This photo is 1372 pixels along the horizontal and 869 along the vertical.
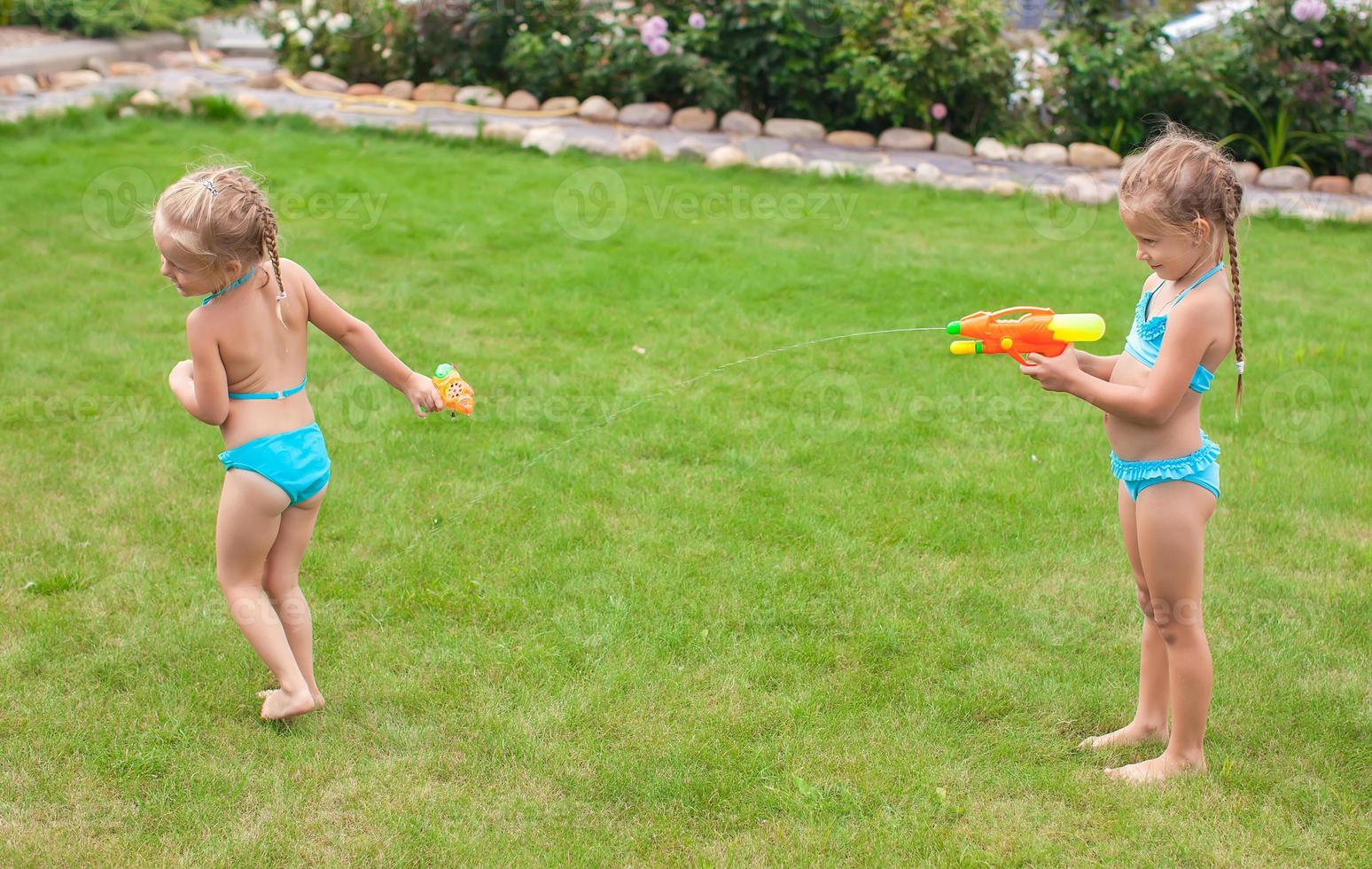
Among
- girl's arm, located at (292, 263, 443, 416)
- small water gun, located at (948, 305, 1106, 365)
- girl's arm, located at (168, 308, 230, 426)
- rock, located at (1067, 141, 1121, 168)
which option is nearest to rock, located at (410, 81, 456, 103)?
rock, located at (1067, 141, 1121, 168)

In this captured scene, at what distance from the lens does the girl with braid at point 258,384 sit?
2.92 meters

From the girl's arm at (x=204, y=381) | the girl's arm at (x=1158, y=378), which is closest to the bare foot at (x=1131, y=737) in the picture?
the girl's arm at (x=1158, y=378)

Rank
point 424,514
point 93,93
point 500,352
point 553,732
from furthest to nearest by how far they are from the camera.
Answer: point 93,93
point 500,352
point 424,514
point 553,732

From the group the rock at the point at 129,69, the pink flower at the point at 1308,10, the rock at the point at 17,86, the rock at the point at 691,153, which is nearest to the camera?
the rock at the point at 691,153

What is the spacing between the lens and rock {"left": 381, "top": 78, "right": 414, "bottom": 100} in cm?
1083

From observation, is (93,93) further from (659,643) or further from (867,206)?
(659,643)

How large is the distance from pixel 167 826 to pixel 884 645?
6.84 ft

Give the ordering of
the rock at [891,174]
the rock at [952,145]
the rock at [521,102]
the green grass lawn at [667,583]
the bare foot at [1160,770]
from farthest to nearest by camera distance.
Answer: the rock at [521,102], the rock at [952,145], the rock at [891,174], the bare foot at [1160,770], the green grass lawn at [667,583]

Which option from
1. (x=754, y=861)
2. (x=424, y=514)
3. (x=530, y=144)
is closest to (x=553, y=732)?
(x=754, y=861)

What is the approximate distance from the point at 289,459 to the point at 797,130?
25.3 ft

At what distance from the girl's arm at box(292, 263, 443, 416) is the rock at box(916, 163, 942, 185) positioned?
21.6 feet

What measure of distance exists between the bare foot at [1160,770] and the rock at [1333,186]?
7.62 metres

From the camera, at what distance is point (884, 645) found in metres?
3.74

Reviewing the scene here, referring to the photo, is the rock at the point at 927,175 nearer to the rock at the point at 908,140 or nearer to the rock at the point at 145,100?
the rock at the point at 908,140
